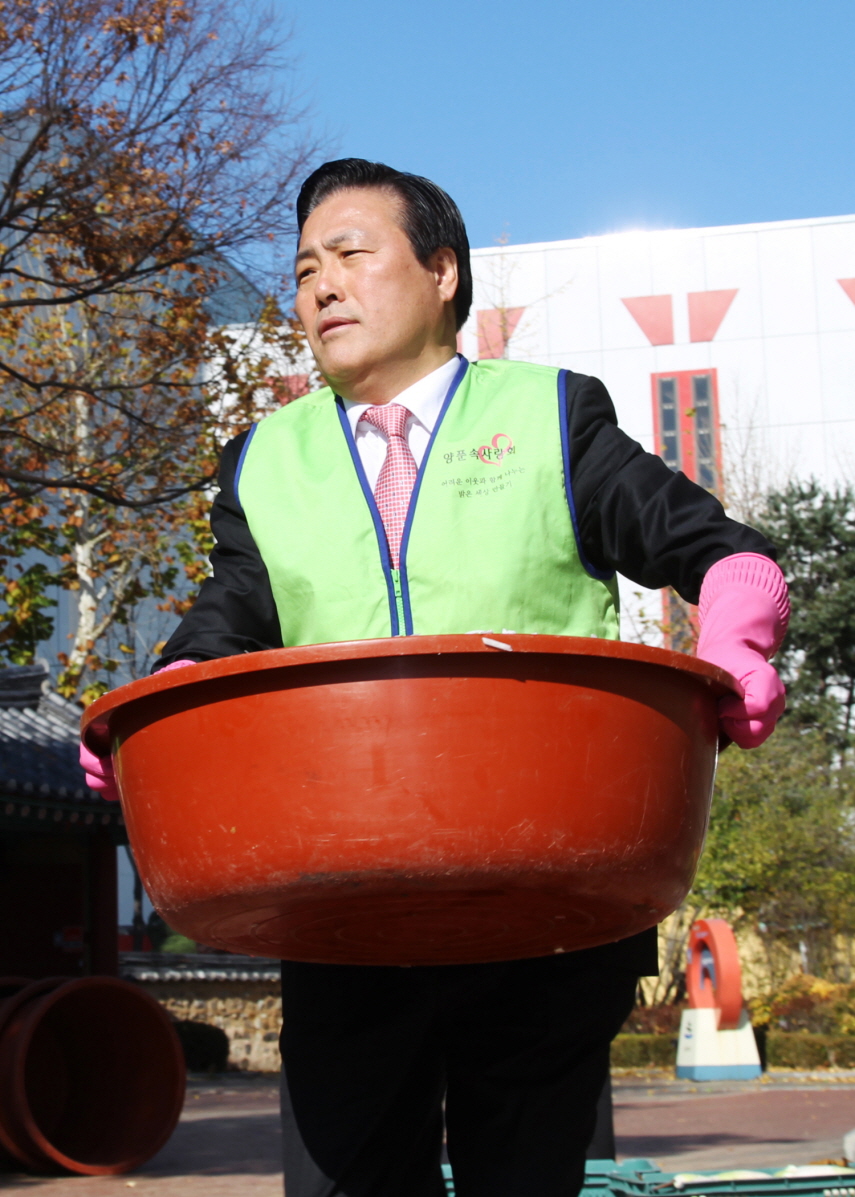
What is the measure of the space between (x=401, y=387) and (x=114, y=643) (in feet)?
77.9

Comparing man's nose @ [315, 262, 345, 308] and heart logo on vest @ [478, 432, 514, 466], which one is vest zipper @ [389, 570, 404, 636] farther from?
man's nose @ [315, 262, 345, 308]

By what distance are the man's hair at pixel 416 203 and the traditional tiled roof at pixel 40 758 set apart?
27.7 ft

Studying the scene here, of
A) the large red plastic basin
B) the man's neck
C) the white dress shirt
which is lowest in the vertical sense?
the large red plastic basin

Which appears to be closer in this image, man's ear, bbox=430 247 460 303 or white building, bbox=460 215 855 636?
man's ear, bbox=430 247 460 303

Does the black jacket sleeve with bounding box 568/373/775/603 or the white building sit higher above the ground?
the white building

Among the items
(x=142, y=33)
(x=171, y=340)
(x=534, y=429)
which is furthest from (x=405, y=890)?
(x=171, y=340)

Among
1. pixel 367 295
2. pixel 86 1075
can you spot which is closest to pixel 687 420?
pixel 86 1075

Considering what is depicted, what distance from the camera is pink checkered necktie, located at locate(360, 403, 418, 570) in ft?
5.35

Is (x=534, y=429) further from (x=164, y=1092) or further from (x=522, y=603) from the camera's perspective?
(x=164, y=1092)

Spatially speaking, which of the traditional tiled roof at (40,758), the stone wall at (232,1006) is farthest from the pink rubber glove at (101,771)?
the stone wall at (232,1006)

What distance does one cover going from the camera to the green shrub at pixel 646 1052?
17000 millimetres

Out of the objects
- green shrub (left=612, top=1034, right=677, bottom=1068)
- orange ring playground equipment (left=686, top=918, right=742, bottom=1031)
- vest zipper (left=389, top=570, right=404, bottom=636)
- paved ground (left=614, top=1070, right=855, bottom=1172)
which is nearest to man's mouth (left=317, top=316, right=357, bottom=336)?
vest zipper (left=389, top=570, right=404, bottom=636)

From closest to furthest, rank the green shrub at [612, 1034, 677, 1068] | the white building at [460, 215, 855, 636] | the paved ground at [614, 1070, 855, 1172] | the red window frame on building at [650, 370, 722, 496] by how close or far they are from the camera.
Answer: the paved ground at [614, 1070, 855, 1172] < the green shrub at [612, 1034, 677, 1068] < the red window frame on building at [650, 370, 722, 496] < the white building at [460, 215, 855, 636]

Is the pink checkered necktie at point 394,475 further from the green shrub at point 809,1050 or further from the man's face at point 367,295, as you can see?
the green shrub at point 809,1050
